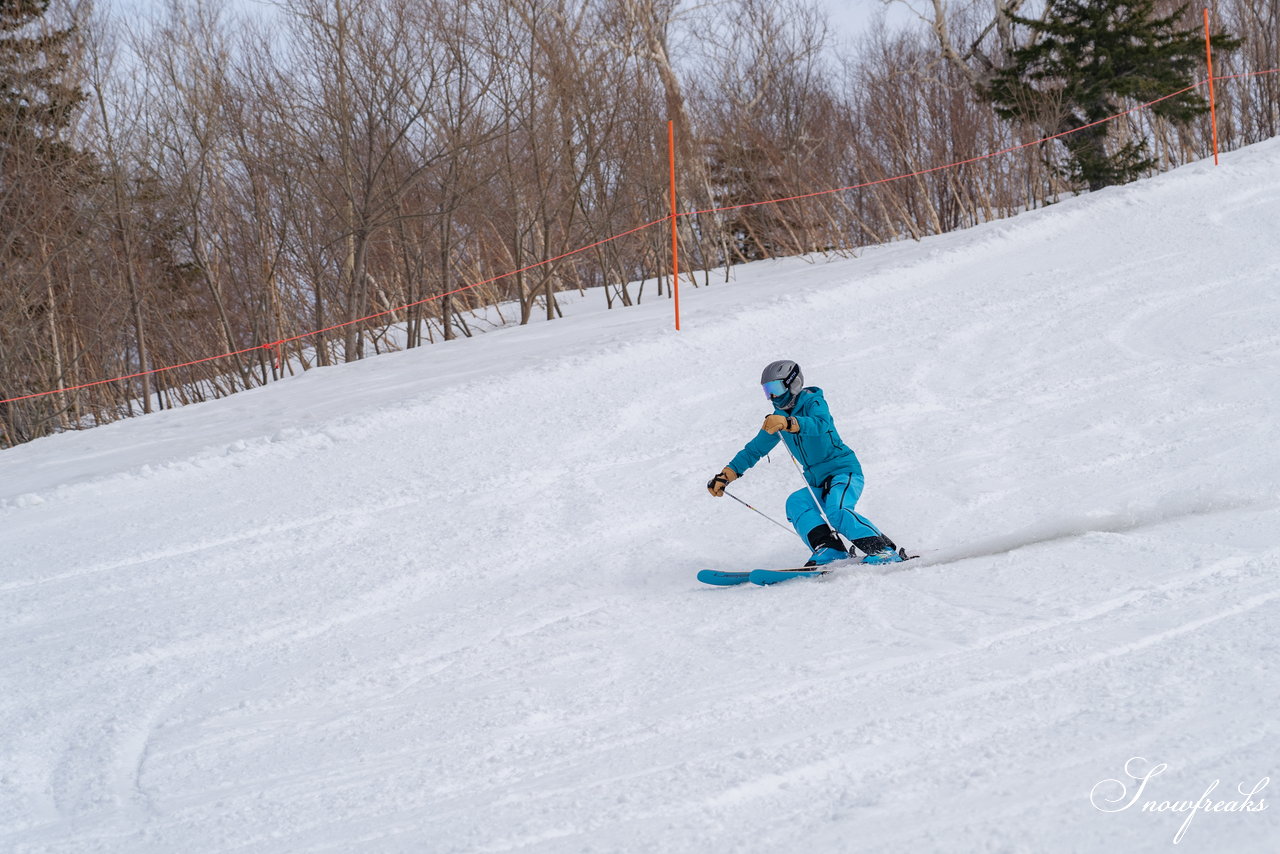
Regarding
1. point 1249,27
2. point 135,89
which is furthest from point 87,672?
point 1249,27

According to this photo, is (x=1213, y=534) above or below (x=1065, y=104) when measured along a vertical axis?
below

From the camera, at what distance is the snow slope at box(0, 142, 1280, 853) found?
309 centimetres

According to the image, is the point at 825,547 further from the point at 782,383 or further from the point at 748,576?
the point at 782,383

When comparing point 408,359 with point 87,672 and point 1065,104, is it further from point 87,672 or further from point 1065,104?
point 1065,104

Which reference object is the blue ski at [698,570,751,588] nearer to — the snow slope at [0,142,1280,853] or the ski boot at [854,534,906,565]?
the snow slope at [0,142,1280,853]

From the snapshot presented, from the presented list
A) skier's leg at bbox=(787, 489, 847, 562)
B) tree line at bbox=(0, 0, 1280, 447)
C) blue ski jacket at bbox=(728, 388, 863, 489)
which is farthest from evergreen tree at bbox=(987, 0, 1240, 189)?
skier's leg at bbox=(787, 489, 847, 562)

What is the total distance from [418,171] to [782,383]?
8.89m

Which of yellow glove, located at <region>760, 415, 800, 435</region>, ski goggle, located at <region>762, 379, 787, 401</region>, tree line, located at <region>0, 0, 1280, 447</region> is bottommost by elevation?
yellow glove, located at <region>760, 415, 800, 435</region>

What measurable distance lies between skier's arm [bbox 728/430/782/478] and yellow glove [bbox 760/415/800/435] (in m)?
0.11

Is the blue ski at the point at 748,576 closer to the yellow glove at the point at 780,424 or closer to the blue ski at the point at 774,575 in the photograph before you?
the blue ski at the point at 774,575

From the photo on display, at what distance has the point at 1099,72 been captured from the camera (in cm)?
1698

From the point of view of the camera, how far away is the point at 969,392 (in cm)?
857

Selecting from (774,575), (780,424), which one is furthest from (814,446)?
(774,575)

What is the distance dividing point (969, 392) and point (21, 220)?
1118 cm
